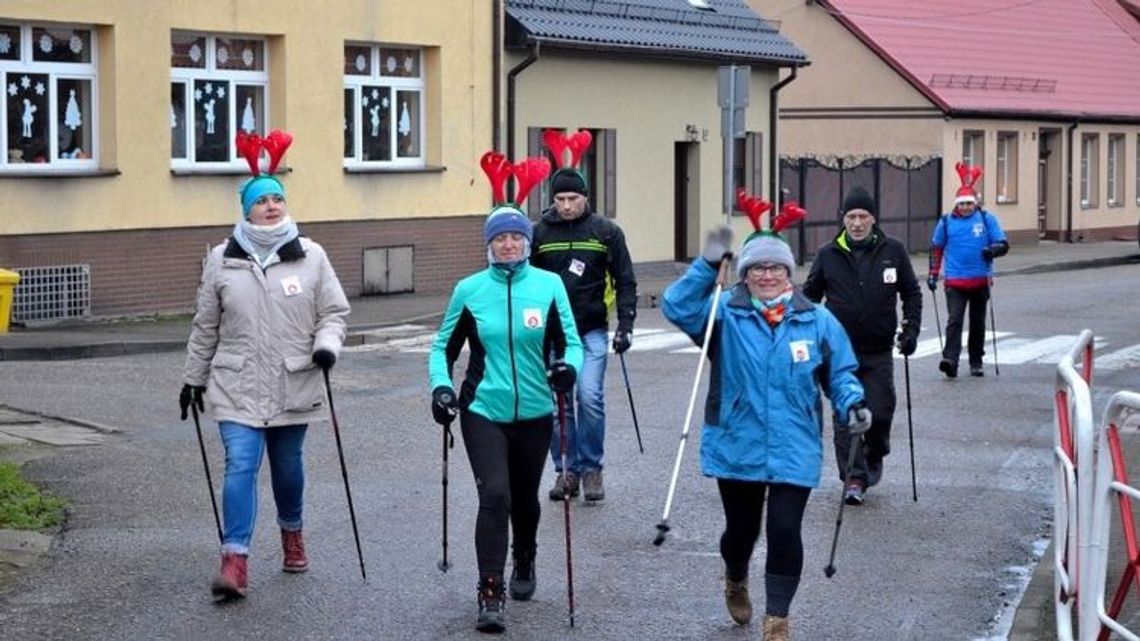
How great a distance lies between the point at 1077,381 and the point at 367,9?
825 inches

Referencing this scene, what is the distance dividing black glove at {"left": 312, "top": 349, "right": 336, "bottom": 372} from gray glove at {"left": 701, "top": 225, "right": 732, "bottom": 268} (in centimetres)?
196

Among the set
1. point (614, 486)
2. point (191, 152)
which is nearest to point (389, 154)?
point (191, 152)

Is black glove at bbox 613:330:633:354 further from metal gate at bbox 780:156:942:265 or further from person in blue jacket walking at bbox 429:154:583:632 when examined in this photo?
metal gate at bbox 780:156:942:265

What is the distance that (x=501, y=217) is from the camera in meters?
8.82

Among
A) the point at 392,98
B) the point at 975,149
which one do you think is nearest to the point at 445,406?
the point at 392,98

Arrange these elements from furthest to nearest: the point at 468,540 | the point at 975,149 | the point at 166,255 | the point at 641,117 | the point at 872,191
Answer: the point at 975,149
the point at 872,191
the point at 641,117
the point at 166,255
the point at 468,540

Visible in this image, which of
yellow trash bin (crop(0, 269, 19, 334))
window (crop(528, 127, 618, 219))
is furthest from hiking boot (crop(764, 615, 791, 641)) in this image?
window (crop(528, 127, 618, 219))

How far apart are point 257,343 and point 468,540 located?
192 centimetres

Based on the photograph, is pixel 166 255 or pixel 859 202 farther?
pixel 166 255

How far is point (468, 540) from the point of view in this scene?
1062cm

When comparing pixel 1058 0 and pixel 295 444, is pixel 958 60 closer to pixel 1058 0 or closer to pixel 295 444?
pixel 1058 0

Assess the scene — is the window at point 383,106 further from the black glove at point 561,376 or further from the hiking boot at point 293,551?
the black glove at point 561,376

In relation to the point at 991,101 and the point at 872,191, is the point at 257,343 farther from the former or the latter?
the point at 991,101

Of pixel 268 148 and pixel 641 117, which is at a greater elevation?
pixel 641 117
